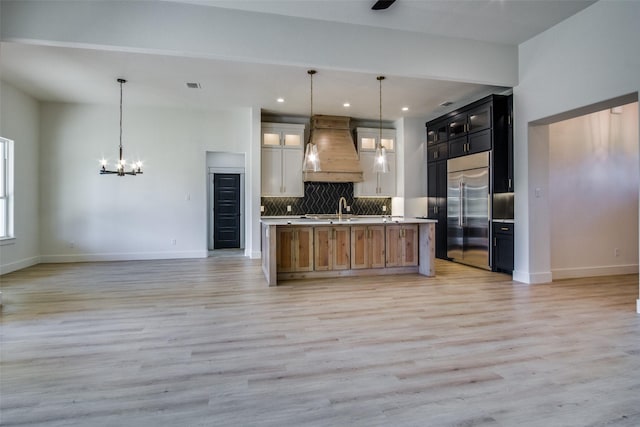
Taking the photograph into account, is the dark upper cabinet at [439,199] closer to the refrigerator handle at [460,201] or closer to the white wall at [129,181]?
the refrigerator handle at [460,201]

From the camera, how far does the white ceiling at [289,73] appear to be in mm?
3891

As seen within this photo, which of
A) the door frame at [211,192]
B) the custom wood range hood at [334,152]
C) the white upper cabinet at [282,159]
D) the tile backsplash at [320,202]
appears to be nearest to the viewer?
the custom wood range hood at [334,152]

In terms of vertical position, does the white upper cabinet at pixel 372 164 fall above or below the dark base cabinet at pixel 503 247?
above

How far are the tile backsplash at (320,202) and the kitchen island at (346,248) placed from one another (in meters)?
2.38

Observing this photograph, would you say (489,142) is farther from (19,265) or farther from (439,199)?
(19,265)

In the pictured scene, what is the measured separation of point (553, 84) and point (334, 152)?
154 inches

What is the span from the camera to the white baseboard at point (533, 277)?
16.0 ft

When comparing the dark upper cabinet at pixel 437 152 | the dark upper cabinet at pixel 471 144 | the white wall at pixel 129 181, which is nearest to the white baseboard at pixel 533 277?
the dark upper cabinet at pixel 471 144

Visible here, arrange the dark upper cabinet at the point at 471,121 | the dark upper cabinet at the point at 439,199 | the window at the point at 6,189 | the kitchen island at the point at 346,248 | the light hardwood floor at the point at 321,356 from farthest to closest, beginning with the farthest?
the dark upper cabinet at the point at 439,199
the window at the point at 6,189
the dark upper cabinet at the point at 471,121
the kitchen island at the point at 346,248
the light hardwood floor at the point at 321,356

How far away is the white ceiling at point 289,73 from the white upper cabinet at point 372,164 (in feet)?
1.52

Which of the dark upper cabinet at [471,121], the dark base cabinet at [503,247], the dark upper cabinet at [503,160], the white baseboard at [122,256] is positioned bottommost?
the white baseboard at [122,256]

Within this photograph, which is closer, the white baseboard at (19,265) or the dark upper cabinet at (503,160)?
the dark upper cabinet at (503,160)

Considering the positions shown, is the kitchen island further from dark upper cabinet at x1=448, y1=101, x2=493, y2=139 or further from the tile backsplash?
the tile backsplash

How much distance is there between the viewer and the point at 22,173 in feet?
19.9
